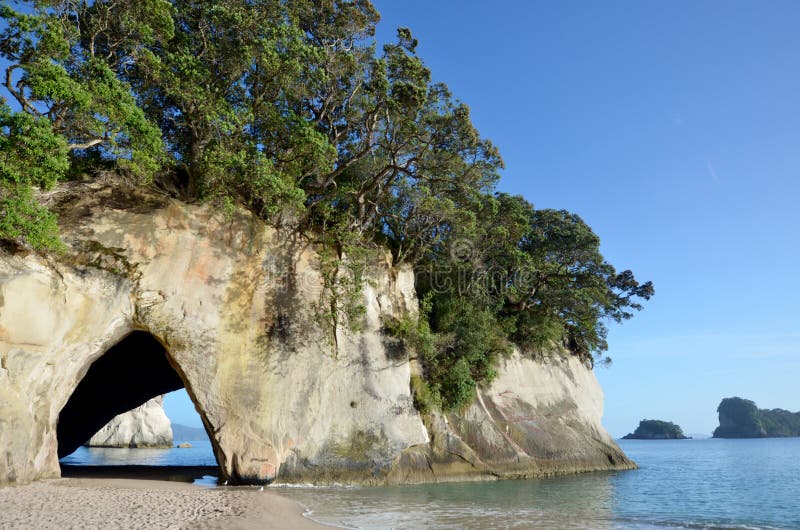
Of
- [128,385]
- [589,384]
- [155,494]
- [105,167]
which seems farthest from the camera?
[589,384]

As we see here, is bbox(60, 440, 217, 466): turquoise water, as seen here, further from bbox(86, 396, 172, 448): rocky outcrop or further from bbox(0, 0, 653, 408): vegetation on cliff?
bbox(0, 0, 653, 408): vegetation on cliff

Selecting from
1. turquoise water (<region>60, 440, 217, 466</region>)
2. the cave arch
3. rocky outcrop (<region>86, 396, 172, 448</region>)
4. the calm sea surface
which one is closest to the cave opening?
the cave arch

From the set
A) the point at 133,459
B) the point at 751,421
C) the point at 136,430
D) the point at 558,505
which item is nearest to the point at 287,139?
the point at 558,505

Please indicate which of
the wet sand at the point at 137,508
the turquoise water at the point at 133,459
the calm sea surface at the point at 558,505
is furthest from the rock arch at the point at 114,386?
the calm sea surface at the point at 558,505

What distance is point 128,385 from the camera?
75.2 feet

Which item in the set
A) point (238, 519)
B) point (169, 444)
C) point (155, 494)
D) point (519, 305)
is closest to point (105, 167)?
point (155, 494)

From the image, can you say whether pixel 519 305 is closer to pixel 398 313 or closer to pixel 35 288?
pixel 398 313

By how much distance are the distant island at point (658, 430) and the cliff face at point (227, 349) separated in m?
136

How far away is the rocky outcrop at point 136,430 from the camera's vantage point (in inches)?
1971

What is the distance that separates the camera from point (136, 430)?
51.0 metres

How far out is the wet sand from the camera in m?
8.22

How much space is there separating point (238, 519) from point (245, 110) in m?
12.7

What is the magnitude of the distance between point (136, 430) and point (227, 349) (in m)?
43.4

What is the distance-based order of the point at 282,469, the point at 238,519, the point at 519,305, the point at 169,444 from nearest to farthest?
the point at 238,519
the point at 282,469
the point at 519,305
the point at 169,444
